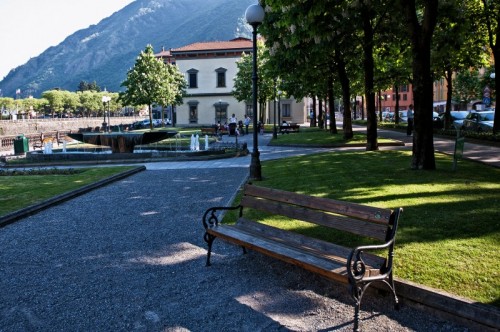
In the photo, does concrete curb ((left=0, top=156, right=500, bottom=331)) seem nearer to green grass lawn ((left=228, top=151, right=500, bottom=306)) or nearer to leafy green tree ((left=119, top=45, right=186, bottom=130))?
green grass lawn ((left=228, top=151, right=500, bottom=306))

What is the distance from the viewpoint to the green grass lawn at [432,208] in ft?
16.3

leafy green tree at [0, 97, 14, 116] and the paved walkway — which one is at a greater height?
leafy green tree at [0, 97, 14, 116]

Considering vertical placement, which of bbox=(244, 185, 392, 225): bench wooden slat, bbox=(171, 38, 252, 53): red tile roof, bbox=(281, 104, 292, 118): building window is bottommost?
bbox=(244, 185, 392, 225): bench wooden slat

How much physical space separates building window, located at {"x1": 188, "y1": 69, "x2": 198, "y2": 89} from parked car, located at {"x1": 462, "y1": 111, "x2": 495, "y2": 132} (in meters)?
46.2

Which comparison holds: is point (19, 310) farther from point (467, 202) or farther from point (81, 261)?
point (467, 202)

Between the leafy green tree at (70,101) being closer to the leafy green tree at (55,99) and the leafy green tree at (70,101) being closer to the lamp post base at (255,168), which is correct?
the leafy green tree at (55,99)

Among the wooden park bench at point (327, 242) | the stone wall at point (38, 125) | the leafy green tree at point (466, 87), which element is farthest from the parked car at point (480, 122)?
the stone wall at point (38, 125)

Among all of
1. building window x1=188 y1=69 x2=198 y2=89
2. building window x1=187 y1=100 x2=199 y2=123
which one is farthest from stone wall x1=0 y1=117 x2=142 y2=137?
building window x1=188 y1=69 x2=198 y2=89

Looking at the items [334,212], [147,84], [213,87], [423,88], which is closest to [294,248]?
[334,212]

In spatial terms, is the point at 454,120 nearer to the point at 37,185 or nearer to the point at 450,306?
the point at 37,185

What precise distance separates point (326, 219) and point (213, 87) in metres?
65.6

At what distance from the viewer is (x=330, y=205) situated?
5.30 meters

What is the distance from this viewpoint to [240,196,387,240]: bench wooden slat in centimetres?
470

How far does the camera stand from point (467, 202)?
26.8ft
